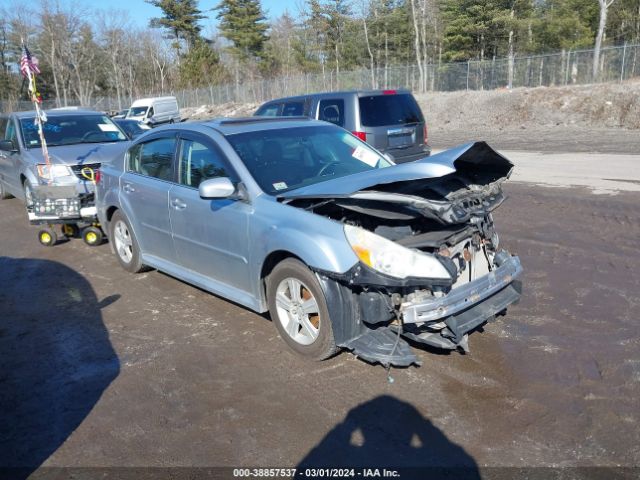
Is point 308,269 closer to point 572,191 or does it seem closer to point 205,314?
point 205,314

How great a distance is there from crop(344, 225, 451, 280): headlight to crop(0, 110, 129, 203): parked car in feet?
19.8

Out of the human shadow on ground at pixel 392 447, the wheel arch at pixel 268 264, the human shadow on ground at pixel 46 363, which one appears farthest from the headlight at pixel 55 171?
the human shadow on ground at pixel 392 447

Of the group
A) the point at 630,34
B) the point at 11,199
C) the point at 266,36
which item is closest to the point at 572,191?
the point at 11,199

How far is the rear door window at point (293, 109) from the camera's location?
1146 centimetres

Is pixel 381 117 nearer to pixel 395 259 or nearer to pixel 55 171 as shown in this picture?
pixel 55 171

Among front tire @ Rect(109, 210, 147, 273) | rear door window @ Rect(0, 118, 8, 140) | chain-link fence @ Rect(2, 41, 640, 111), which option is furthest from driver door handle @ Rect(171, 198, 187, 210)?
chain-link fence @ Rect(2, 41, 640, 111)

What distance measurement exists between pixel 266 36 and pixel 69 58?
2205 cm

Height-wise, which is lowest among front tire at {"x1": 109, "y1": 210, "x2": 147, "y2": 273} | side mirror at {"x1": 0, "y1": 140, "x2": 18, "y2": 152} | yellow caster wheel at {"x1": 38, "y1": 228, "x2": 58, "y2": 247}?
yellow caster wheel at {"x1": 38, "y1": 228, "x2": 58, "y2": 247}

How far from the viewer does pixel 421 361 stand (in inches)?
171

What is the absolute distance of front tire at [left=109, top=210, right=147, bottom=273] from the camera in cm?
651

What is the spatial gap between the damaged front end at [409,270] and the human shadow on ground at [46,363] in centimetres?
196

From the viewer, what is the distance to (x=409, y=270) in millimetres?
3799

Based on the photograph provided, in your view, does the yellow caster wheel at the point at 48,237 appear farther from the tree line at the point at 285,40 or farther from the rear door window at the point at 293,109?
the tree line at the point at 285,40

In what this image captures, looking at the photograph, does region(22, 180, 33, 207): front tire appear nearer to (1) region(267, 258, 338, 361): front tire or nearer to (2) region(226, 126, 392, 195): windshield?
(2) region(226, 126, 392, 195): windshield
